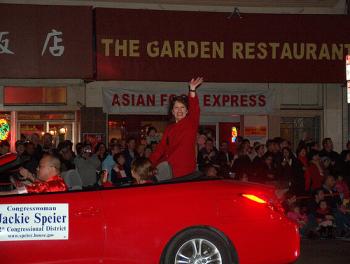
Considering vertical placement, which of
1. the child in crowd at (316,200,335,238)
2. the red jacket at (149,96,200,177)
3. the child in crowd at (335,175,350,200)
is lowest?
the child in crowd at (316,200,335,238)

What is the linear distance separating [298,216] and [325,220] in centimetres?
50

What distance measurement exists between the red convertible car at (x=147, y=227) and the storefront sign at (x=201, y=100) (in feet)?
31.5

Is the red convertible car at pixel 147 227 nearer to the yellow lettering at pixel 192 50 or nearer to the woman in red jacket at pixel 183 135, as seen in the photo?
the woman in red jacket at pixel 183 135

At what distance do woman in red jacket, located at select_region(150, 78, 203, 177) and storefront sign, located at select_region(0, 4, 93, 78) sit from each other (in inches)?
310

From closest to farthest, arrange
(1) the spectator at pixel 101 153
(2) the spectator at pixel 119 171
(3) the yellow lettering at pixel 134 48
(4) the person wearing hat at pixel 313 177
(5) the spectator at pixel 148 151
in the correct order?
(2) the spectator at pixel 119 171
(5) the spectator at pixel 148 151
(4) the person wearing hat at pixel 313 177
(1) the spectator at pixel 101 153
(3) the yellow lettering at pixel 134 48

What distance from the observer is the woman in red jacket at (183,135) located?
7391mm

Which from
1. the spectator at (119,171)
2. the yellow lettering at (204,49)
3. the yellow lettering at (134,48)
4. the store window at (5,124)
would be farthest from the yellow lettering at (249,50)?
the store window at (5,124)

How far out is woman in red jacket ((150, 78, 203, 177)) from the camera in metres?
7.39

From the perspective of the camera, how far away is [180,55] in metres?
15.5

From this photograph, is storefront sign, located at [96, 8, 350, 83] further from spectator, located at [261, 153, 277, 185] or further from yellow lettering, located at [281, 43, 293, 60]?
spectator, located at [261, 153, 277, 185]

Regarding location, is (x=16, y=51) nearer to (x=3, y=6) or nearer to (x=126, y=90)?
(x=3, y=6)

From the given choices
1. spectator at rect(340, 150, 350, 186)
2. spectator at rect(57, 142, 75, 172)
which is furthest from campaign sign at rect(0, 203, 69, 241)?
spectator at rect(340, 150, 350, 186)

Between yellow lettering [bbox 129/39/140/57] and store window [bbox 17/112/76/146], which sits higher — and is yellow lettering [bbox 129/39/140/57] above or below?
above

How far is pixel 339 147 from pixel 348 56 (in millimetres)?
2921
